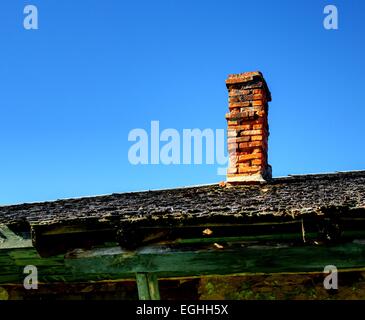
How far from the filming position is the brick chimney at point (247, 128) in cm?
684

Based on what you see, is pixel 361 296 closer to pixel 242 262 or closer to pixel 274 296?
pixel 274 296

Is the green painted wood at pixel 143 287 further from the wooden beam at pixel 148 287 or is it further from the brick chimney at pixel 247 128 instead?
the brick chimney at pixel 247 128

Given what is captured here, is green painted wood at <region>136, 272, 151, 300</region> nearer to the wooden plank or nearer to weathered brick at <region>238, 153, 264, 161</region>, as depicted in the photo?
the wooden plank

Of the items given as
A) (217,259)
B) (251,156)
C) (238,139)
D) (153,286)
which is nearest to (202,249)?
(217,259)

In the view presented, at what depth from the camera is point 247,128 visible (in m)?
7.07

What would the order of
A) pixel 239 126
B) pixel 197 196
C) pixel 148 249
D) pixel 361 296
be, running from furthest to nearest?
pixel 239 126 → pixel 197 196 → pixel 361 296 → pixel 148 249

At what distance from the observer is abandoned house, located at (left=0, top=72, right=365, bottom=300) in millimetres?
3904

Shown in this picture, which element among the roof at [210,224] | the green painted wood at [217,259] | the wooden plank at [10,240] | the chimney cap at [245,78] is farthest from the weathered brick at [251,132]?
the wooden plank at [10,240]

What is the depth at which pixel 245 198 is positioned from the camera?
5.07 m

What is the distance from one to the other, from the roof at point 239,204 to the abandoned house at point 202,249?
0.04ft

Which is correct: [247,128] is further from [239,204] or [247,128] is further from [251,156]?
[239,204]

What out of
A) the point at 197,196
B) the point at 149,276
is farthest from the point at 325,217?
the point at 197,196

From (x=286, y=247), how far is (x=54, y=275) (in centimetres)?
248

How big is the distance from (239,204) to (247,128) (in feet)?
8.84
